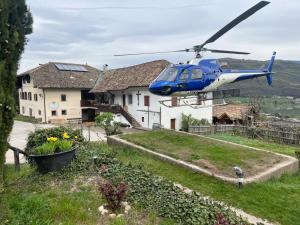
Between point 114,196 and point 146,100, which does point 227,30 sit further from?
point 146,100

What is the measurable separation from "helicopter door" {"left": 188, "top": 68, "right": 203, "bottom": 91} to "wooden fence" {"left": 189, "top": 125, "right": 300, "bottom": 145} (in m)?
12.4

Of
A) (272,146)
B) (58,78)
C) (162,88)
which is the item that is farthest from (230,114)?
(58,78)

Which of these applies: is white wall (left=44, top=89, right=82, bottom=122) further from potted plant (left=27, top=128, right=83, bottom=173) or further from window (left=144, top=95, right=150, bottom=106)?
potted plant (left=27, top=128, right=83, bottom=173)

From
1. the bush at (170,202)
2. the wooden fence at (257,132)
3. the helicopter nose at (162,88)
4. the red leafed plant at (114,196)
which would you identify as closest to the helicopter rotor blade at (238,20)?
the helicopter nose at (162,88)

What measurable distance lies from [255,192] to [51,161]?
20.4ft

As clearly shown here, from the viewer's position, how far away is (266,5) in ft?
28.3

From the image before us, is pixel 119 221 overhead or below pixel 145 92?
below

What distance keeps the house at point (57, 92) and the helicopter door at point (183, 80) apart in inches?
1042

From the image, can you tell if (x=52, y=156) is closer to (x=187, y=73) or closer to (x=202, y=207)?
(x=202, y=207)

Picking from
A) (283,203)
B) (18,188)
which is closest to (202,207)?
(283,203)

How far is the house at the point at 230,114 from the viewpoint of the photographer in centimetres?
3048

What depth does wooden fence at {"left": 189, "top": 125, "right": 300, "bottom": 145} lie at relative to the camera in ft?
72.0

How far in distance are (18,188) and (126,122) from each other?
24286 millimetres

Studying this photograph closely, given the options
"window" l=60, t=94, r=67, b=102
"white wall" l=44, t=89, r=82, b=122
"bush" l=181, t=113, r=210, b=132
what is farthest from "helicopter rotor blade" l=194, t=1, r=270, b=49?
"window" l=60, t=94, r=67, b=102
